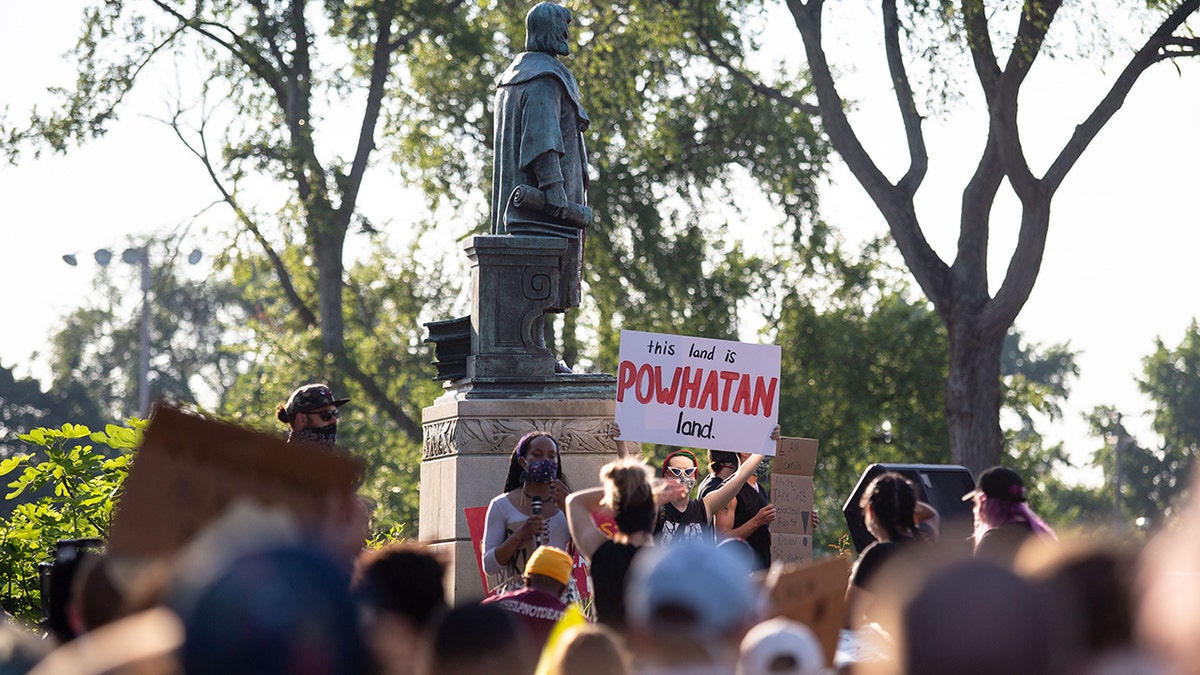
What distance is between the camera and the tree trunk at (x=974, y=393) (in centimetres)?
1822

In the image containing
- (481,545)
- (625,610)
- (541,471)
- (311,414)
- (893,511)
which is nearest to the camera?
(625,610)

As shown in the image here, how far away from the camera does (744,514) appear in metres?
8.59

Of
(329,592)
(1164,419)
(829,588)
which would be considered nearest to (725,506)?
(829,588)

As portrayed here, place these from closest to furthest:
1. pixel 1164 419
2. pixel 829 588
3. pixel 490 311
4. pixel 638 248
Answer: pixel 829 588 → pixel 490 311 → pixel 638 248 → pixel 1164 419

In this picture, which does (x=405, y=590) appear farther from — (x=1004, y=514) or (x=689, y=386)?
(x=689, y=386)

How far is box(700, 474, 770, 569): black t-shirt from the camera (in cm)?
859

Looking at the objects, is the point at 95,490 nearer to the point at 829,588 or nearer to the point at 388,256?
the point at 829,588

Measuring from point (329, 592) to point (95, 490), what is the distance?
829 centimetres

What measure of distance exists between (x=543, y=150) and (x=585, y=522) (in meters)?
4.56

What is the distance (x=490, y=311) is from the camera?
33.2ft

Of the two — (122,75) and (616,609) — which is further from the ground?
(122,75)

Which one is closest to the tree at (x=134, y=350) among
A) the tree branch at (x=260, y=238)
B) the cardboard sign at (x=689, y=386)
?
the tree branch at (x=260, y=238)

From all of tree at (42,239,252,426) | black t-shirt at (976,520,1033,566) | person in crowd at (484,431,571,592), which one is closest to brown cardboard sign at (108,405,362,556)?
black t-shirt at (976,520,1033,566)

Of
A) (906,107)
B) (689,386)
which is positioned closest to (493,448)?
(689,386)
